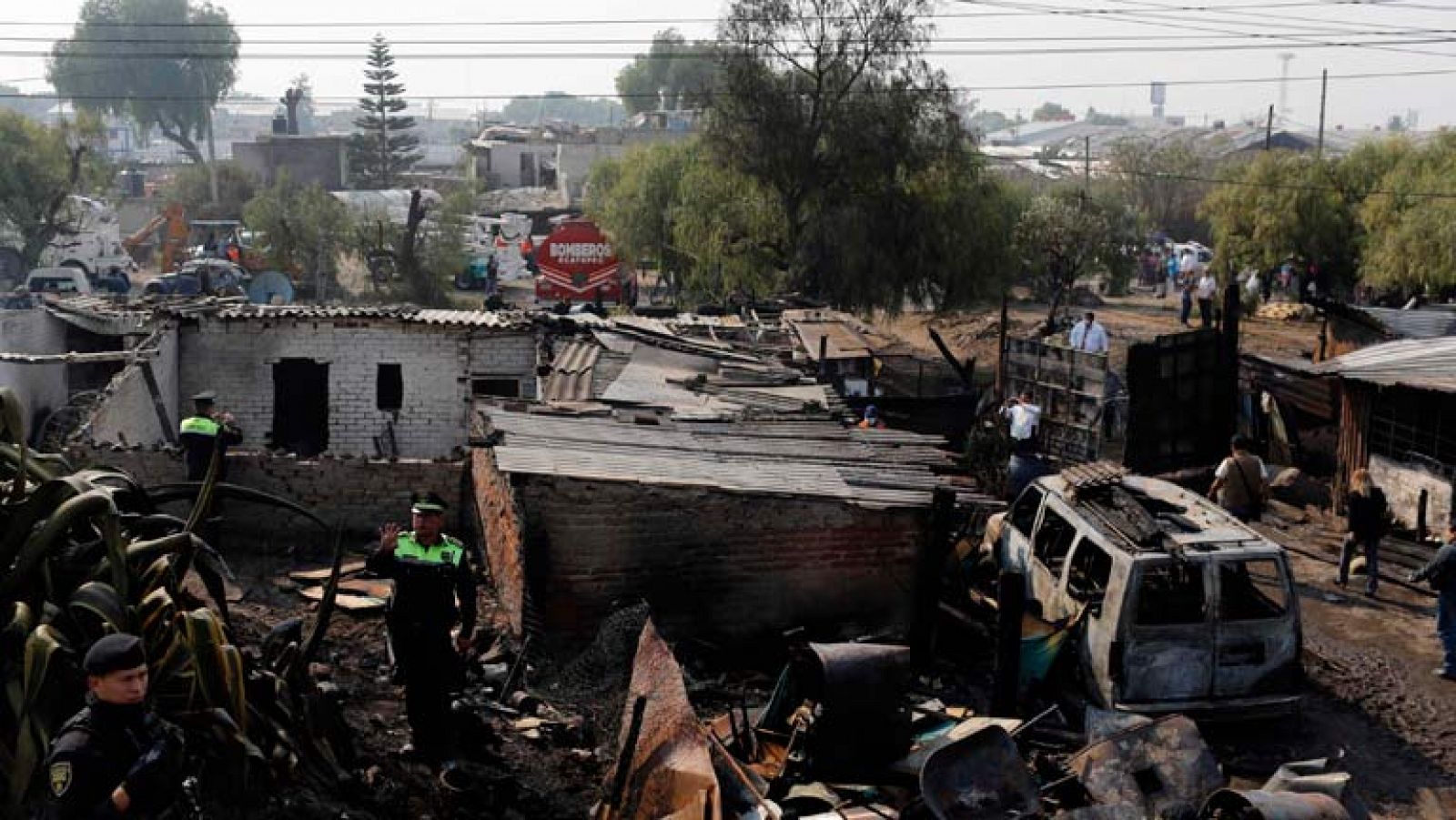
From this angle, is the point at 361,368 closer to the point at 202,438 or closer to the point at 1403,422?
the point at 202,438

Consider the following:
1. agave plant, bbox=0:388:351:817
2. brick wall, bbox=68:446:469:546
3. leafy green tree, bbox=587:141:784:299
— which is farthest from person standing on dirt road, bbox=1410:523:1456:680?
leafy green tree, bbox=587:141:784:299

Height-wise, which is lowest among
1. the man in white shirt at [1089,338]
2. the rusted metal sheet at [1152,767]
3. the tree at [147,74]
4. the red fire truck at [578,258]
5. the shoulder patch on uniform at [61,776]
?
the rusted metal sheet at [1152,767]

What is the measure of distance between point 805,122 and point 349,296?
16.2 metres

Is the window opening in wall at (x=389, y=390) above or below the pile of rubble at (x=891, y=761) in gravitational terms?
above

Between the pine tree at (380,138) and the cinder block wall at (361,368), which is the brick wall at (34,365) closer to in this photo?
the cinder block wall at (361,368)

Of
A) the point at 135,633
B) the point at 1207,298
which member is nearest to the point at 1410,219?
the point at 1207,298

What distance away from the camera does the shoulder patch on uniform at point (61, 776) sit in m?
4.84

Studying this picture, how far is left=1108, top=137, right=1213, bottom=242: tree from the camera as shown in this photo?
2352 inches

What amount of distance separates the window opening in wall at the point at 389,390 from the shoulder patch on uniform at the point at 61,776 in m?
12.6

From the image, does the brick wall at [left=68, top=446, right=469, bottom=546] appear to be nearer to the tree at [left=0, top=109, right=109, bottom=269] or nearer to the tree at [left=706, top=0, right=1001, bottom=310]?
the tree at [left=706, top=0, right=1001, bottom=310]

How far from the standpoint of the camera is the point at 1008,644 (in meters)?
9.52

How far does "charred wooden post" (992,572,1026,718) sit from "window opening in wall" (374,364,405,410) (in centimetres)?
967

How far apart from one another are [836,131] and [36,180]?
25961 millimetres

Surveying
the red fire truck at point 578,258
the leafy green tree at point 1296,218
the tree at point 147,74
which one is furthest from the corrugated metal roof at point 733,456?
the tree at point 147,74
